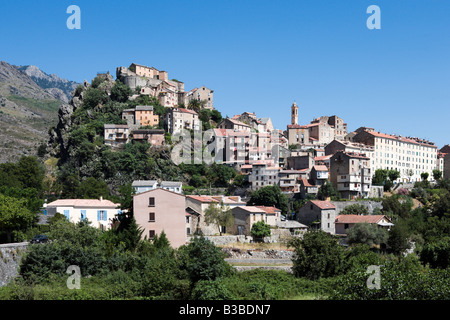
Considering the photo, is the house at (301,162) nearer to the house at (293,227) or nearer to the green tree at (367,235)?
the house at (293,227)

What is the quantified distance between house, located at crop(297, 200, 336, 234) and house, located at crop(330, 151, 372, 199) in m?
18.2

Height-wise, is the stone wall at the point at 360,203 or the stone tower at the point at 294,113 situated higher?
the stone tower at the point at 294,113

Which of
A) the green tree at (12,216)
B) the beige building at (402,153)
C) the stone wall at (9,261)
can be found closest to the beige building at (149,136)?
the beige building at (402,153)

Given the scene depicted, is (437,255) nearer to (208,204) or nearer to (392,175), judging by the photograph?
(208,204)

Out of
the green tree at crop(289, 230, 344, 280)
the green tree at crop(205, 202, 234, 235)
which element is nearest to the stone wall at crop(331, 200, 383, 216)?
the green tree at crop(205, 202, 234, 235)

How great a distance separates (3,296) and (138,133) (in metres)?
71.5

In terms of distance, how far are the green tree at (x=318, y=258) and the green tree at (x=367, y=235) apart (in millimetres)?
16339

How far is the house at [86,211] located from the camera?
51.7 meters

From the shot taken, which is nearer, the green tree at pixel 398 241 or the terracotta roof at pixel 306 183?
the green tree at pixel 398 241

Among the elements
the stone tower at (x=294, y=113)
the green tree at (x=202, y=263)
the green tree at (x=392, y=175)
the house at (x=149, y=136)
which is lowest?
the green tree at (x=202, y=263)

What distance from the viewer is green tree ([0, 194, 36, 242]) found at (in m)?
41.3

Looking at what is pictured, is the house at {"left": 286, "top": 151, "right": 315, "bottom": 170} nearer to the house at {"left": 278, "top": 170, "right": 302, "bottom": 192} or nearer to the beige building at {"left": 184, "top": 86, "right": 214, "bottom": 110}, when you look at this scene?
the house at {"left": 278, "top": 170, "right": 302, "bottom": 192}

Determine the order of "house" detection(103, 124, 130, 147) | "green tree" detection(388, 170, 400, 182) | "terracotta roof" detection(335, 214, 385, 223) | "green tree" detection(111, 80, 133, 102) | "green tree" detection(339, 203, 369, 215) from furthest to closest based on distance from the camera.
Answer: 1. "green tree" detection(111, 80, 133, 102)
2. "house" detection(103, 124, 130, 147)
3. "green tree" detection(388, 170, 400, 182)
4. "green tree" detection(339, 203, 369, 215)
5. "terracotta roof" detection(335, 214, 385, 223)

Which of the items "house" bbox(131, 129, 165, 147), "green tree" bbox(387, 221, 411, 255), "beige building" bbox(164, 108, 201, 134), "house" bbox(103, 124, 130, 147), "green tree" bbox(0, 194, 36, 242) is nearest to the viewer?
"green tree" bbox(0, 194, 36, 242)
